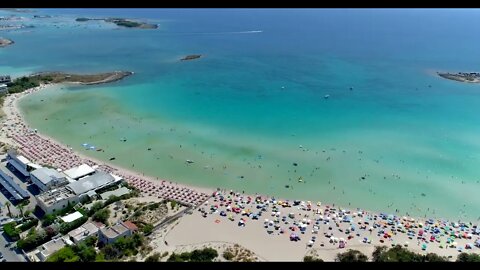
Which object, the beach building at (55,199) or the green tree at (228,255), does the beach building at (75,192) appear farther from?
the green tree at (228,255)

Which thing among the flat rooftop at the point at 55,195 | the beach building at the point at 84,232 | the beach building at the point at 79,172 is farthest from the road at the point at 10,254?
the beach building at the point at 79,172

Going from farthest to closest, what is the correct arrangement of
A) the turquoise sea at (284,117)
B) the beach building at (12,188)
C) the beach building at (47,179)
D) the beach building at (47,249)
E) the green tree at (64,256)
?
the turquoise sea at (284,117) → the beach building at (47,179) → the beach building at (12,188) → the beach building at (47,249) → the green tree at (64,256)

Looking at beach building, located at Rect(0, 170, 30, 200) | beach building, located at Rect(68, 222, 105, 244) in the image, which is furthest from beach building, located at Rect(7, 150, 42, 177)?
beach building, located at Rect(68, 222, 105, 244)

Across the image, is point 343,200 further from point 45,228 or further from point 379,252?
point 45,228

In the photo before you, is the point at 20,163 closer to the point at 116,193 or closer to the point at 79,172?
the point at 79,172
